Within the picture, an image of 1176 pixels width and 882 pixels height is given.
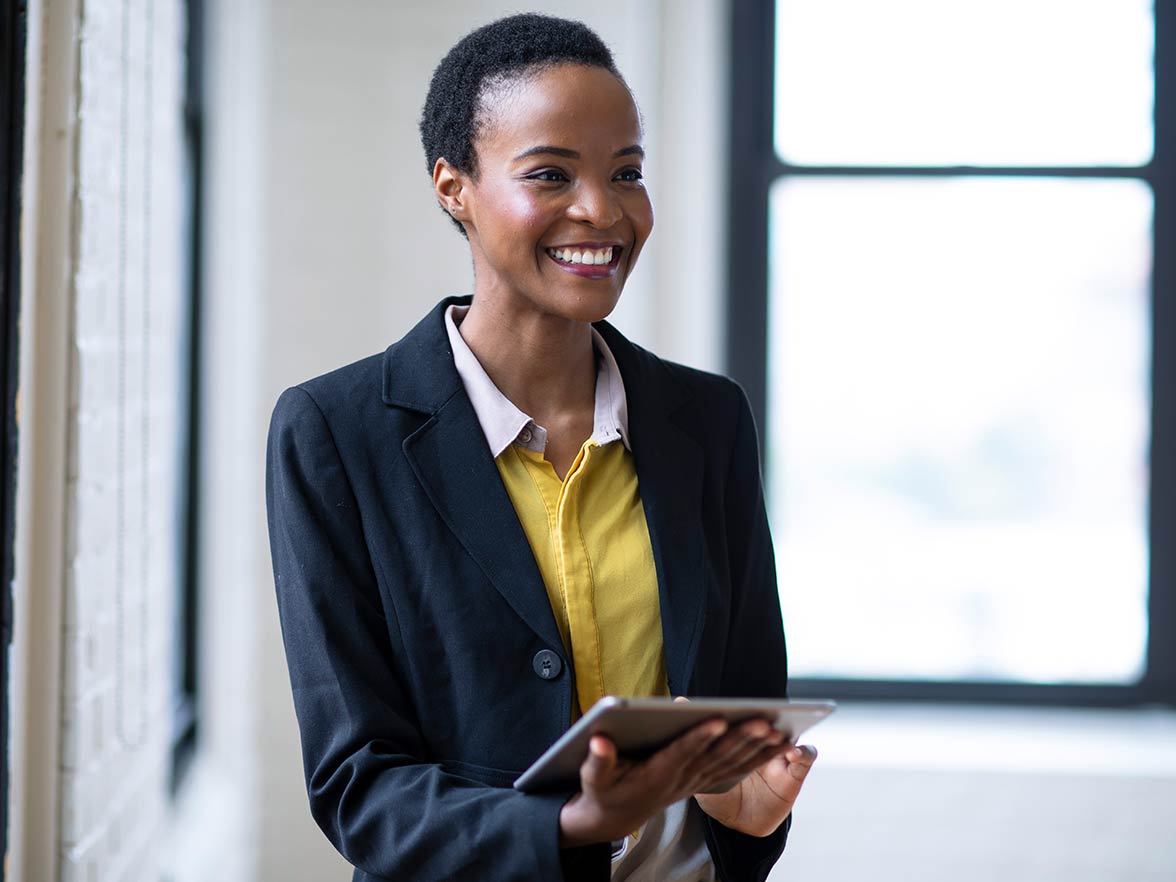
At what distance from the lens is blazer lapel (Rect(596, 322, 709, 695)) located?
4.16 feet

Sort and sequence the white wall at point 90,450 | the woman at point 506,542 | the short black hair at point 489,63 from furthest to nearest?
the white wall at point 90,450, the short black hair at point 489,63, the woman at point 506,542

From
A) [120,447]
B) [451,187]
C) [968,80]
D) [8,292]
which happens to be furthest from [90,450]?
[968,80]

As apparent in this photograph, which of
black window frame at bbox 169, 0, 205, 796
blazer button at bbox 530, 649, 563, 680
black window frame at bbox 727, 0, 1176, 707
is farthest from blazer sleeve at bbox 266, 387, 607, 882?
black window frame at bbox 169, 0, 205, 796

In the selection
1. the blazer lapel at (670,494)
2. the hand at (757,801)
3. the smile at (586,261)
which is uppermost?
the smile at (586,261)

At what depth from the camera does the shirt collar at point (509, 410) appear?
1.31 meters

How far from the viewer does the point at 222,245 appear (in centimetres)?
297

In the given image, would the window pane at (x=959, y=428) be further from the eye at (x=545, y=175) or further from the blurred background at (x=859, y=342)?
the eye at (x=545, y=175)

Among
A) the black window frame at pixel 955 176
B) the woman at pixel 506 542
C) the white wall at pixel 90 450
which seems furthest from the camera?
the black window frame at pixel 955 176

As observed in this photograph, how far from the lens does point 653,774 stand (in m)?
1.06

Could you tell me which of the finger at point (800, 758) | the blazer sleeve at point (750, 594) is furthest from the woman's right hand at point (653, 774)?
the blazer sleeve at point (750, 594)

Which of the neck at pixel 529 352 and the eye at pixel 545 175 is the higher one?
the eye at pixel 545 175

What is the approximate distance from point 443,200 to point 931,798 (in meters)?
1.98

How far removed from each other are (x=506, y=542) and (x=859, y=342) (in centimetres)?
208

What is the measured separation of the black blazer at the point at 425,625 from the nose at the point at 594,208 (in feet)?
0.70
